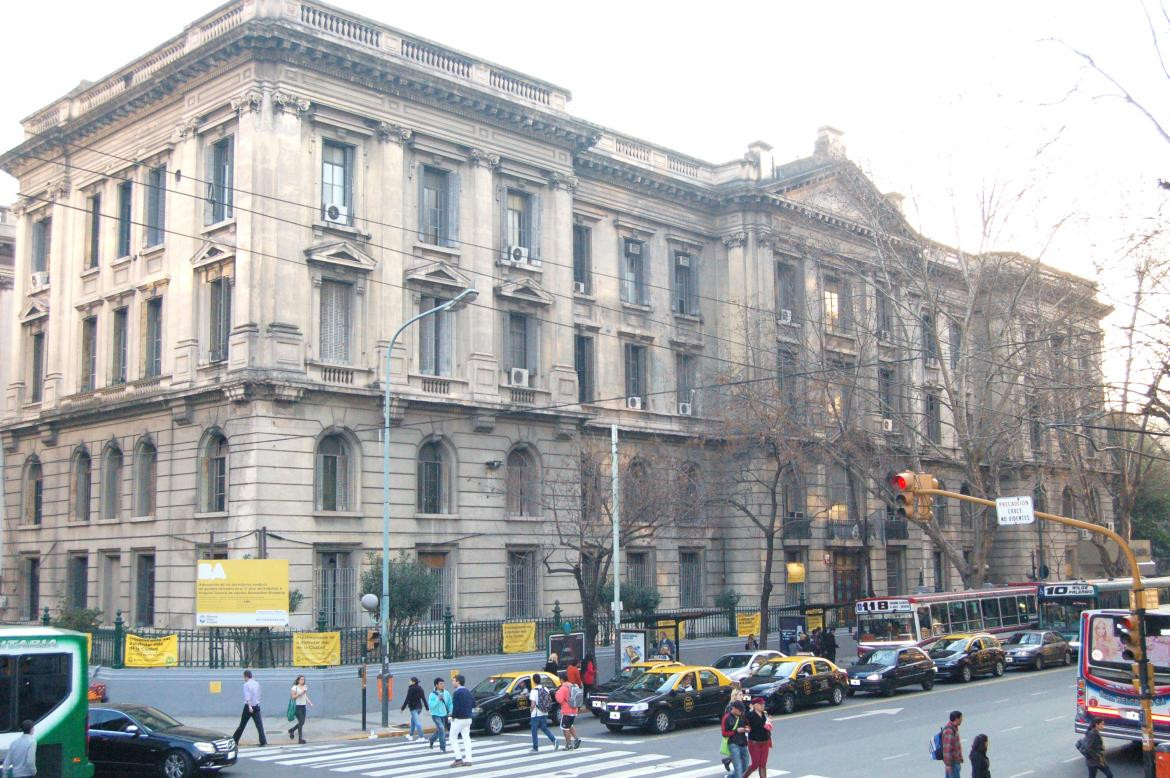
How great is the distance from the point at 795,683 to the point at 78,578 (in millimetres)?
25515

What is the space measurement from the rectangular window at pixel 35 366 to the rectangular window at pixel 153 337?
8119mm

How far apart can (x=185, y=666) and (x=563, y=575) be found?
1413 centimetres

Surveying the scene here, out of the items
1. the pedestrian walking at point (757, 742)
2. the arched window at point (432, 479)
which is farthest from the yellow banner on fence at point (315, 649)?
the pedestrian walking at point (757, 742)

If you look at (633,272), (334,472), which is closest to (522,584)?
(334,472)

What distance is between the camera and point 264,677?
30594mm

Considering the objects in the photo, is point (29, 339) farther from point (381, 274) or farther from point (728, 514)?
point (728, 514)

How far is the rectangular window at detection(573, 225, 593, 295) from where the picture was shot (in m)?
46.5

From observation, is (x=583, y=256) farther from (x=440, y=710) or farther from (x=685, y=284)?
(x=440, y=710)

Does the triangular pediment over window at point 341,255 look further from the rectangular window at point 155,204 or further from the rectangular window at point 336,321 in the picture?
the rectangular window at point 155,204

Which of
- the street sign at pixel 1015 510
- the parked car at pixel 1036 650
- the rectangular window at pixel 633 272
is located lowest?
the parked car at pixel 1036 650

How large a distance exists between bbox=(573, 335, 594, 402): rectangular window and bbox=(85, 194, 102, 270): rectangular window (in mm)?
17352

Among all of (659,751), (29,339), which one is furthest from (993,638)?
(29,339)

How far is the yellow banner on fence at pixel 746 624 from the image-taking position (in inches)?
1709

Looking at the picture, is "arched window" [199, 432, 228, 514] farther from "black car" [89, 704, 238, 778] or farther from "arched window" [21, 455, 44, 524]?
"black car" [89, 704, 238, 778]
